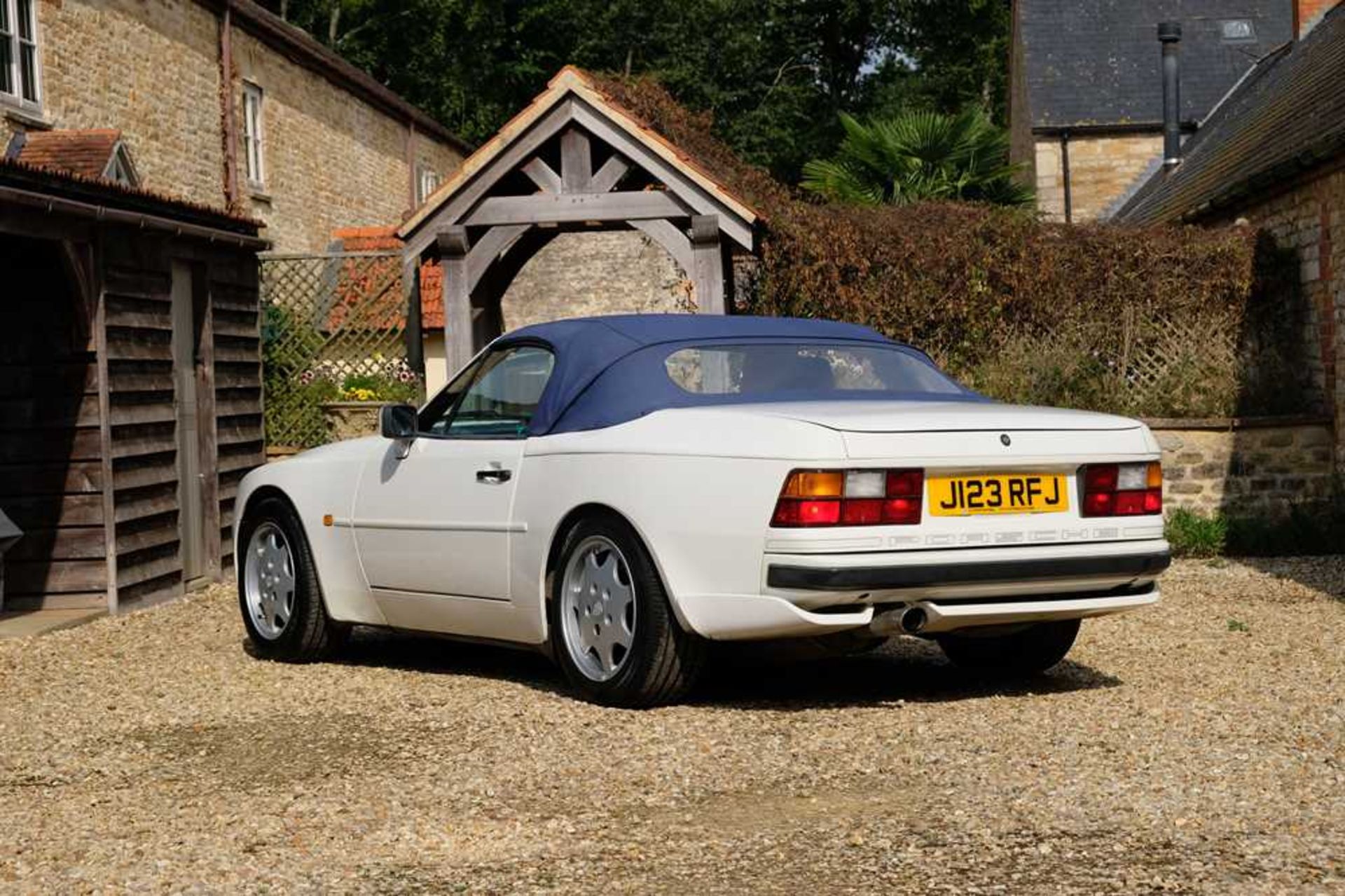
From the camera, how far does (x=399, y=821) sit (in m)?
5.12

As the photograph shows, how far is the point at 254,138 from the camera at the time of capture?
26188 mm

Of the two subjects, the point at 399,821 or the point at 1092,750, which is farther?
the point at 1092,750

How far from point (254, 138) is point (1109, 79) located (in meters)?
15.7

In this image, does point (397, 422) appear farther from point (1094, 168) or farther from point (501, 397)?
point (1094, 168)

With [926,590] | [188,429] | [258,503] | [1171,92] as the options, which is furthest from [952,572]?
[1171,92]

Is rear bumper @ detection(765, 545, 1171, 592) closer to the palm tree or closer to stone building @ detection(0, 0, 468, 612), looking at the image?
stone building @ detection(0, 0, 468, 612)

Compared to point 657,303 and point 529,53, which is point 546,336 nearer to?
point 657,303

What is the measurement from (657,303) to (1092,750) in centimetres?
2886

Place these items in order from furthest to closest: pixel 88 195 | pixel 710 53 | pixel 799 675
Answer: pixel 710 53
pixel 88 195
pixel 799 675

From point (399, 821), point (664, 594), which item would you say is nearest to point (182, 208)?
point (664, 594)

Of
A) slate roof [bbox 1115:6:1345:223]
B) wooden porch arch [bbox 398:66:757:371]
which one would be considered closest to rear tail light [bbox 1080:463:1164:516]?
slate roof [bbox 1115:6:1345:223]

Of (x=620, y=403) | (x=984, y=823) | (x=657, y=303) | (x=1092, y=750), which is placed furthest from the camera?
(x=657, y=303)

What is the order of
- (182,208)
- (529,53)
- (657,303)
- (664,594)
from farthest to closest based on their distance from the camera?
(529,53)
(657,303)
(182,208)
(664,594)

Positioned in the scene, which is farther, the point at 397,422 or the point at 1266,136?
the point at 1266,136
